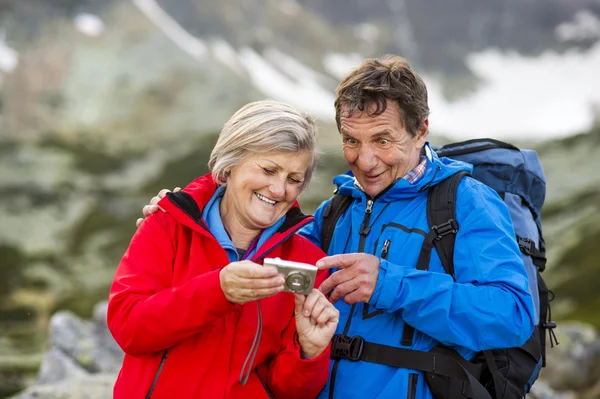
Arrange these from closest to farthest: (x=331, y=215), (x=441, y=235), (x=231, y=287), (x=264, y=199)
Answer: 1. (x=231, y=287)
2. (x=264, y=199)
3. (x=441, y=235)
4. (x=331, y=215)

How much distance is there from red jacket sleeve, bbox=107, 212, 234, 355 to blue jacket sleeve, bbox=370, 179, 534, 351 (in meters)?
1.66

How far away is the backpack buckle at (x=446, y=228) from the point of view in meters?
6.17

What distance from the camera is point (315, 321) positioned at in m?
5.52

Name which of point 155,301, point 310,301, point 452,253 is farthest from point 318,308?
point 452,253

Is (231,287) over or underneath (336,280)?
underneath

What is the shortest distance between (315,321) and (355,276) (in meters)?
0.64

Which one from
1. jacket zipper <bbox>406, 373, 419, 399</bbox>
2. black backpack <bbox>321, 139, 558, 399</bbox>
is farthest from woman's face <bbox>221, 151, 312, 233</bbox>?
jacket zipper <bbox>406, 373, 419, 399</bbox>

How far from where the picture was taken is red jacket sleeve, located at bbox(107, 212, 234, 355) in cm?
509

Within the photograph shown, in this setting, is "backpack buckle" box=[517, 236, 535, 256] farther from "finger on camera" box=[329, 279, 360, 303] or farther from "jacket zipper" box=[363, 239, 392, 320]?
"finger on camera" box=[329, 279, 360, 303]

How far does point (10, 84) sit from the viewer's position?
168 meters

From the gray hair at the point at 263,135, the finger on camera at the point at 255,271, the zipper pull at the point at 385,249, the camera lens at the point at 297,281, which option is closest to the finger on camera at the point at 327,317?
the camera lens at the point at 297,281

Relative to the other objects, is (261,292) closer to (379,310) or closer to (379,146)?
(379,310)

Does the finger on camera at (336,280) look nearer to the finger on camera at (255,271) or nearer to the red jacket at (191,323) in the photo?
the red jacket at (191,323)

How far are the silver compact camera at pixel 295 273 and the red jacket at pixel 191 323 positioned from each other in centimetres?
50
